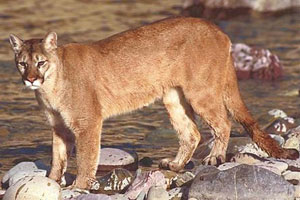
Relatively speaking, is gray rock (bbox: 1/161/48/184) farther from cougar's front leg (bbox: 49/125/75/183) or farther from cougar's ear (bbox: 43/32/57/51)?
cougar's ear (bbox: 43/32/57/51)

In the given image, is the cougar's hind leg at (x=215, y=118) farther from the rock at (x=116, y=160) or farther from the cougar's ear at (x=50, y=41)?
the cougar's ear at (x=50, y=41)

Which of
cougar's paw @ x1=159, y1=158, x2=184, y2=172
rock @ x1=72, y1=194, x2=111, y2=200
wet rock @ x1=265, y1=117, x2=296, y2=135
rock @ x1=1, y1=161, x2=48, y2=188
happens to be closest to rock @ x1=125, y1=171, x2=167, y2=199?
rock @ x1=72, y1=194, x2=111, y2=200

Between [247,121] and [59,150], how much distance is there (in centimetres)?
219

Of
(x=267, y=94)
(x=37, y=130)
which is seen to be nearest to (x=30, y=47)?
(x=37, y=130)

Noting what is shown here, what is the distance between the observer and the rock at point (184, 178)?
32.1 ft

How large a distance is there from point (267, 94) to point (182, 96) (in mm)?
4778

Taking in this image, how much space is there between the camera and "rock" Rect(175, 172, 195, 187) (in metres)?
9.78

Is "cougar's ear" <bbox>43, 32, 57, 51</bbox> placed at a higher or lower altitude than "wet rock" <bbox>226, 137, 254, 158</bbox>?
higher

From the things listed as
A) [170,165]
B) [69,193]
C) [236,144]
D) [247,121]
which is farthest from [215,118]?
[69,193]

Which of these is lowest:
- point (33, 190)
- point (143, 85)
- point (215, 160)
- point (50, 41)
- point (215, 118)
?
point (215, 160)

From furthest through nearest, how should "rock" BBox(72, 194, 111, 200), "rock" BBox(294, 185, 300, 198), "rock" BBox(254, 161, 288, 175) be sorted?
"rock" BBox(254, 161, 288, 175), "rock" BBox(294, 185, 300, 198), "rock" BBox(72, 194, 111, 200)

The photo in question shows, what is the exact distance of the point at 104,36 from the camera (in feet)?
60.8

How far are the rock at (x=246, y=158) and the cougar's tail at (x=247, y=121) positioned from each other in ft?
0.46

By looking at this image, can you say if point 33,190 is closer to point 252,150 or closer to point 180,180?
point 180,180
